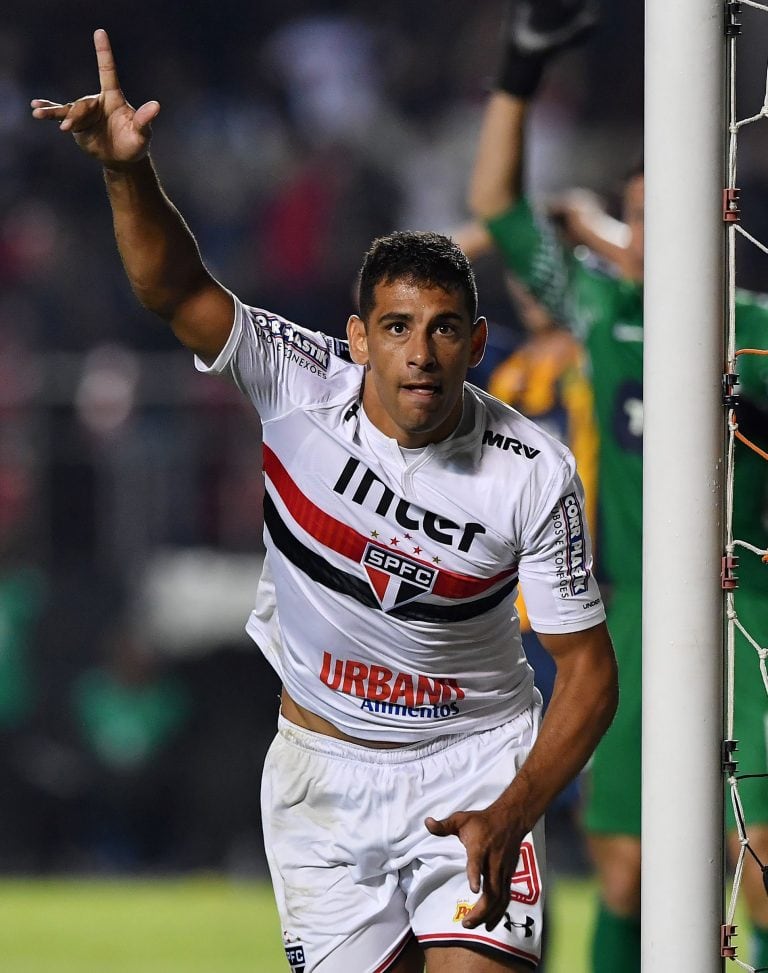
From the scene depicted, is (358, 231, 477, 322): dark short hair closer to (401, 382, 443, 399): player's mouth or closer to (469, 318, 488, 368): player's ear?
(469, 318, 488, 368): player's ear

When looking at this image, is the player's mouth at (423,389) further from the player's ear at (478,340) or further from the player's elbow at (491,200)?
the player's elbow at (491,200)

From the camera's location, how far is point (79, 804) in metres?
6.82

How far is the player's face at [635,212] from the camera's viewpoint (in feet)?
13.4

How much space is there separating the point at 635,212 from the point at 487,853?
242cm

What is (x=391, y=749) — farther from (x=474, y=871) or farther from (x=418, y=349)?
(x=418, y=349)

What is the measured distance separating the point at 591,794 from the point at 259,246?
4.91m

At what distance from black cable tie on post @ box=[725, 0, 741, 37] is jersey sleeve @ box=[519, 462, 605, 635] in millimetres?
709

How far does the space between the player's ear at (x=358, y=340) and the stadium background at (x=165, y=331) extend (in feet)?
9.74

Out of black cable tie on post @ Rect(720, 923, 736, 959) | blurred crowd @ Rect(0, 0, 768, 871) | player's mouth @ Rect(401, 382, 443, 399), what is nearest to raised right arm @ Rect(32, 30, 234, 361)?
player's mouth @ Rect(401, 382, 443, 399)

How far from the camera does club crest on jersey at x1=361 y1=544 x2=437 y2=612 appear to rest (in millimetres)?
2453

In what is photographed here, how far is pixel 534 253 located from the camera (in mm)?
5000

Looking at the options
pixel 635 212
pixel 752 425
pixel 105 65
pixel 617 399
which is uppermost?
pixel 635 212

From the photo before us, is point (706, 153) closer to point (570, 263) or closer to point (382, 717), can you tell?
point (382, 717)

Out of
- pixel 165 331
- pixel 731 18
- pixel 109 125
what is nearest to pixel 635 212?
pixel 731 18
